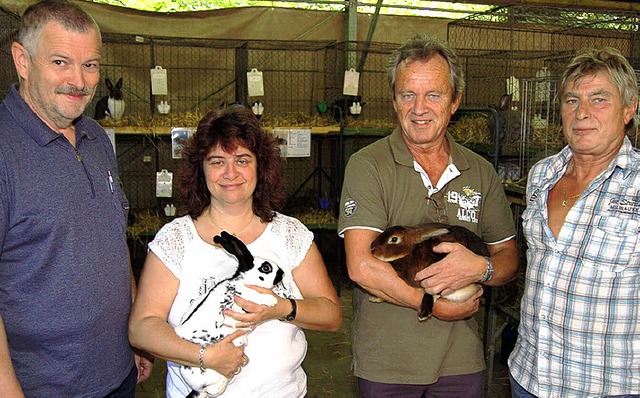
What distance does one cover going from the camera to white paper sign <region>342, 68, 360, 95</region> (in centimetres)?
615

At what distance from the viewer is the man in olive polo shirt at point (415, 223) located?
1.97m

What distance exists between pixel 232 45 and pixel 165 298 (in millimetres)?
5404

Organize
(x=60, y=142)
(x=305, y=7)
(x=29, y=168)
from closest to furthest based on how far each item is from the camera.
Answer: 1. (x=29, y=168)
2. (x=60, y=142)
3. (x=305, y=7)

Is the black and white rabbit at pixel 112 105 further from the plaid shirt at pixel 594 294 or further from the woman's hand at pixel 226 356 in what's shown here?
the plaid shirt at pixel 594 294

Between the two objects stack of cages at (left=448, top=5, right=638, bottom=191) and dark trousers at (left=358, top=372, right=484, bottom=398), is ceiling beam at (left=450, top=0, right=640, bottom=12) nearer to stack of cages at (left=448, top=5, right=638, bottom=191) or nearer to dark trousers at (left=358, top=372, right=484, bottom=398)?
Result: stack of cages at (left=448, top=5, right=638, bottom=191)

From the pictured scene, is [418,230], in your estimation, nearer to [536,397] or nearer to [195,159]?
[536,397]

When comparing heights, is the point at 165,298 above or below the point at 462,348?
above

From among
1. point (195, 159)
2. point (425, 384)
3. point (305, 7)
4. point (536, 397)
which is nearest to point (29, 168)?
point (195, 159)

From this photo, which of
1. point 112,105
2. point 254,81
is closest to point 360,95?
point 254,81

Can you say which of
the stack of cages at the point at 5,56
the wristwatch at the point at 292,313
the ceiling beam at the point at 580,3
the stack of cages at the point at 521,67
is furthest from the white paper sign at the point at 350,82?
the wristwatch at the point at 292,313

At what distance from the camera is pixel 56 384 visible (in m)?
1.75

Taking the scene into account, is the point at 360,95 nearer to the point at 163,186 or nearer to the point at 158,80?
the point at 158,80

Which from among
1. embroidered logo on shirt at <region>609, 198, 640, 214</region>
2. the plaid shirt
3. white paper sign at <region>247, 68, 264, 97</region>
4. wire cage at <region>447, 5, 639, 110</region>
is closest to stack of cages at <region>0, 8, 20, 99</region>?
white paper sign at <region>247, 68, 264, 97</region>

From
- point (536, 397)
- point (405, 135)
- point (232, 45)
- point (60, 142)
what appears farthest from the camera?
point (232, 45)
